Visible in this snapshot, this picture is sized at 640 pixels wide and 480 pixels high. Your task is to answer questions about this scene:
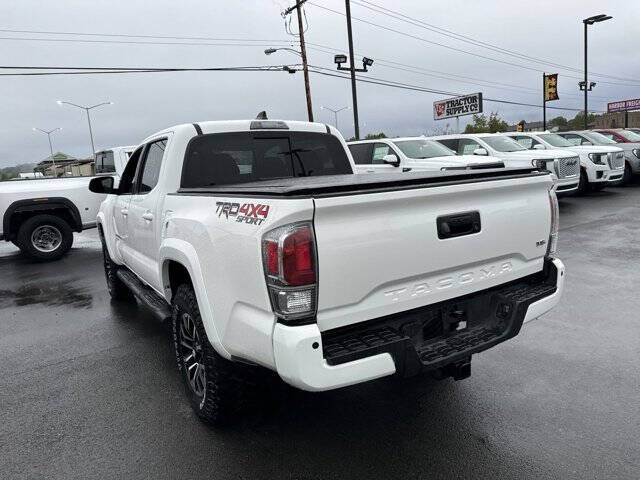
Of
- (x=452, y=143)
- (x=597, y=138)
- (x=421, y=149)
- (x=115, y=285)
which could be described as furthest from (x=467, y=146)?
(x=115, y=285)

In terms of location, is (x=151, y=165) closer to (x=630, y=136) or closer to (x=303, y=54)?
(x=630, y=136)

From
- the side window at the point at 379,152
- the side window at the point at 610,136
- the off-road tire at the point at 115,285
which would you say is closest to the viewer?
the off-road tire at the point at 115,285

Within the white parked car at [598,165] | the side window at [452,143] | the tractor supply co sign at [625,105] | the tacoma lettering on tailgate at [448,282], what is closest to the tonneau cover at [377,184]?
the tacoma lettering on tailgate at [448,282]

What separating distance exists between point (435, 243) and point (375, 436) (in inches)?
49.3

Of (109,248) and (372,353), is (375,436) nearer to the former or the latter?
(372,353)

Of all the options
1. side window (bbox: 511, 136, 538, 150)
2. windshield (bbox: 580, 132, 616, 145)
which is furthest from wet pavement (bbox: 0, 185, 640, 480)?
windshield (bbox: 580, 132, 616, 145)

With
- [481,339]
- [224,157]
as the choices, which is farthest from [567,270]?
[224,157]

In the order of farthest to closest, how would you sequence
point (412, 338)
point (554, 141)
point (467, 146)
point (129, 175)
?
point (554, 141) < point (467, 146) < point (129, 175) < point (412, 338)

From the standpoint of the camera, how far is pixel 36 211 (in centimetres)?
988

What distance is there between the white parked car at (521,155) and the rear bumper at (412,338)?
26.8 feet

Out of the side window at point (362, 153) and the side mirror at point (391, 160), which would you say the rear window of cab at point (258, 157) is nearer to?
the side mirror at point (391, 160)

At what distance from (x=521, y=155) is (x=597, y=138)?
6563mm

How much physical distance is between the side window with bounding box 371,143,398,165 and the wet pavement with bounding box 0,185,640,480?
7.38 meters

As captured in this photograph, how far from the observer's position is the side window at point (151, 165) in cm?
417
